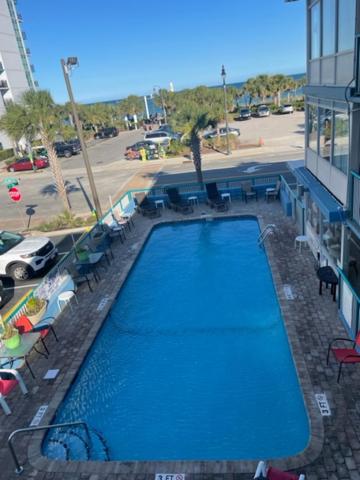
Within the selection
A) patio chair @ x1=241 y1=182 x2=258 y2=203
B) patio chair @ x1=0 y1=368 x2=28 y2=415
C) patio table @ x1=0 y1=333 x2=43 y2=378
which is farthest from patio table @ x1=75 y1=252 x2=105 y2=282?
patio chair @ x1=241 y1=182 x2=258 y2=203

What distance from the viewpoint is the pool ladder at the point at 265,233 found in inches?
600

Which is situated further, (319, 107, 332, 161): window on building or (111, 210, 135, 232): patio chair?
(111, 210, 135, 232): patio chair

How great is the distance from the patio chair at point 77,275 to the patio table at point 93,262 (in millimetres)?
213

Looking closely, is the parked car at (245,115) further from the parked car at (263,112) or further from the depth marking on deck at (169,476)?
the depth marking on deck at (169,476)

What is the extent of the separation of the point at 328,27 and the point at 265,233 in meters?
7.86

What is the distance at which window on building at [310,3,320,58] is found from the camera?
413 inches

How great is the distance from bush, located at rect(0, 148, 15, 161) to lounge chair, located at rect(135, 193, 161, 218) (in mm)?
38836

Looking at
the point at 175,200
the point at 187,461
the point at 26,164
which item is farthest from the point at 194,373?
the point at 26,164

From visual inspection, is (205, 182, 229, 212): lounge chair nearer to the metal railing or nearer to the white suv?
the white suv

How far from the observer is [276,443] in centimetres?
724

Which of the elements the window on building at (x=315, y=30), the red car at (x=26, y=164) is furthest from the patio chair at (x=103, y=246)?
the red car at (x=26, y=164)

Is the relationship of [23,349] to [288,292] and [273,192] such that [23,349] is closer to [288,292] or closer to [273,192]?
[288,292]

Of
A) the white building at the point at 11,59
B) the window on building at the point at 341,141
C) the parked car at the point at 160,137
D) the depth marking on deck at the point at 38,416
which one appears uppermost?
the white building at the point at 11,59

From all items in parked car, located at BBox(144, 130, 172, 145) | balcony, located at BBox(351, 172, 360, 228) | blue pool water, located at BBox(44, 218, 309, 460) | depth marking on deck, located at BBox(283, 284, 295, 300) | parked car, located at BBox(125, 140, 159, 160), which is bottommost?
blue pool water, located at BBox(44, 218, 309, 460)
